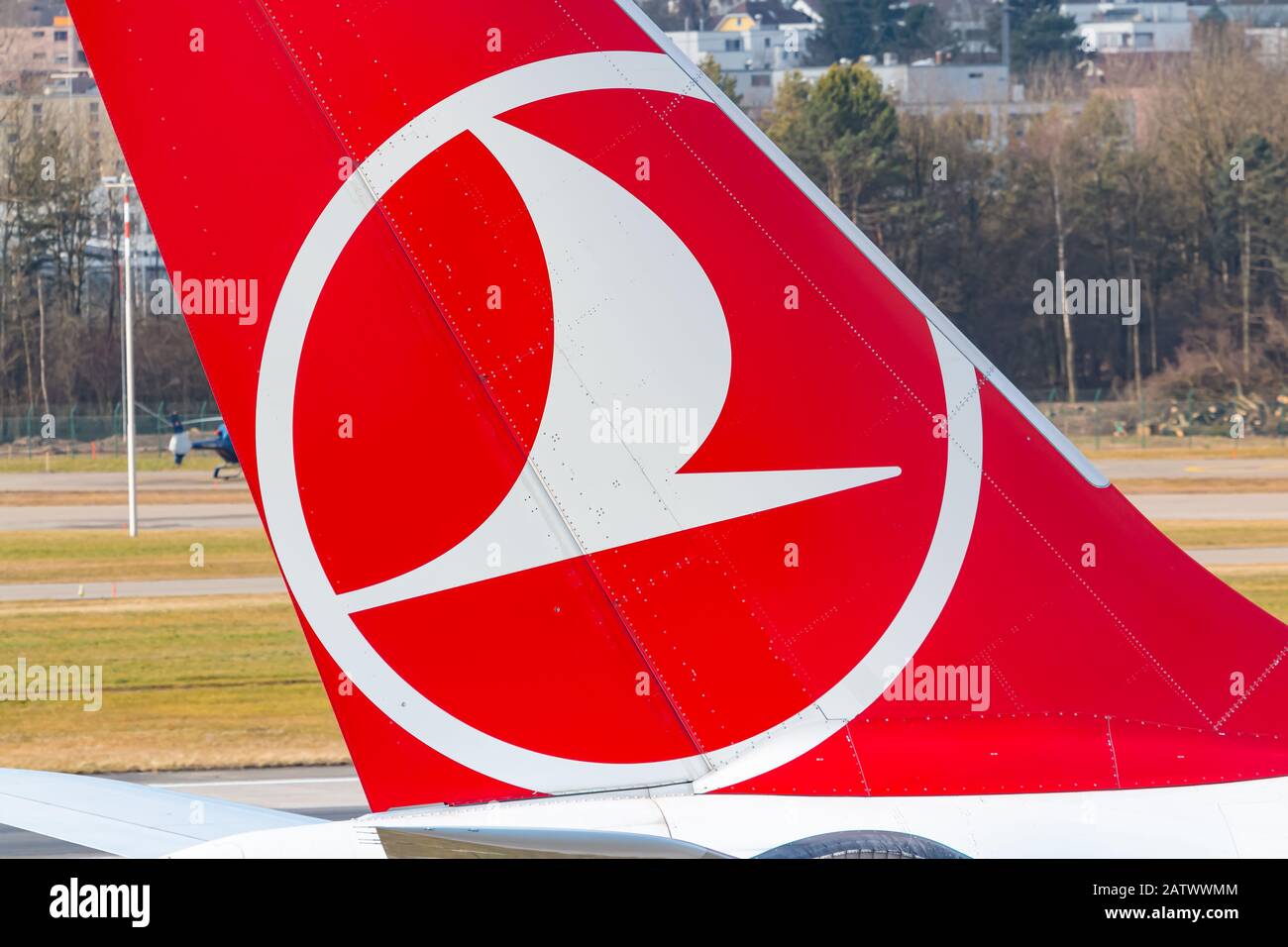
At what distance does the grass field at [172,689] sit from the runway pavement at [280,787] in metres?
0.33

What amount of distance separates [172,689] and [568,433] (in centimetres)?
1758

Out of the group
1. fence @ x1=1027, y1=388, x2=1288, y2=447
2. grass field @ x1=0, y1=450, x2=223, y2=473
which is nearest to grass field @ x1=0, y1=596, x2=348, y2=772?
grass field @ x1=0, y1=450, x2=223, y2=473

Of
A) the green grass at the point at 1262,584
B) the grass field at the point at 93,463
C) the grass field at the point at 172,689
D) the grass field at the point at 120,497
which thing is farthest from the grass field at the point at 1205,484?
the grass field at the point at 93,463

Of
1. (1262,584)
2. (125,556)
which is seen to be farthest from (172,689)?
(1262,584)

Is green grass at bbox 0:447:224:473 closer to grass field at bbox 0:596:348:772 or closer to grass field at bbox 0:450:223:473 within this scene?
grass field at bbox 0:450:223:473

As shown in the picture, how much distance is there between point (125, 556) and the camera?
1438 inches

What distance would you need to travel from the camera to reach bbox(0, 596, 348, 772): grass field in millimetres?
17281

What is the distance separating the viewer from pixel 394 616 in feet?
15.9

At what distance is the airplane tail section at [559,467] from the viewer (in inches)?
189

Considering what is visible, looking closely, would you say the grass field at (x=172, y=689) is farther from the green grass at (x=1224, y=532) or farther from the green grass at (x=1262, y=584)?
the green grass at (x=1224, y=532)

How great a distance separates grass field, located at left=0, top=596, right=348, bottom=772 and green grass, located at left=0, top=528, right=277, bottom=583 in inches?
157

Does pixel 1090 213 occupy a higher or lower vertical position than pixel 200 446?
higher

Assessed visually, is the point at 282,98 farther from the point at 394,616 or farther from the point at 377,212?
the point at 394,616

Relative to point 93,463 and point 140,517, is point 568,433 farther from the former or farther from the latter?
point 93,463
